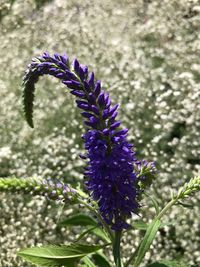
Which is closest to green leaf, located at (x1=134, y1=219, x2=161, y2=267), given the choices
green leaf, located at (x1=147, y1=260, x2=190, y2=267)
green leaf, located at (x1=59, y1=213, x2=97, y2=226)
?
green leaf, located at (x1=147, y1=260, x2=190, y2=267)

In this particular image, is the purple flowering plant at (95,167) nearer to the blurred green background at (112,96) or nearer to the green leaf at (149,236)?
the green leaf at (149,236)

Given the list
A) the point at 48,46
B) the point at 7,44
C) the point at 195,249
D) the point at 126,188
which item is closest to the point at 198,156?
the point at 195,249

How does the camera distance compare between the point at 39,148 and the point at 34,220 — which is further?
the point at 39,148

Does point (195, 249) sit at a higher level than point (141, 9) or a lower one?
lower

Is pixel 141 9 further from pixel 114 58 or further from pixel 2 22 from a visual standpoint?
pixel 2 22

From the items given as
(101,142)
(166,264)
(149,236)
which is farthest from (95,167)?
(166,264)

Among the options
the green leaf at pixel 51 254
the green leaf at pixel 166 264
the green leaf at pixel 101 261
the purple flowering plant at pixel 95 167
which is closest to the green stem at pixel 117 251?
the purple flowering plant at pixel 95 167

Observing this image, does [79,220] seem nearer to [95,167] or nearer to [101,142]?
[95,167]

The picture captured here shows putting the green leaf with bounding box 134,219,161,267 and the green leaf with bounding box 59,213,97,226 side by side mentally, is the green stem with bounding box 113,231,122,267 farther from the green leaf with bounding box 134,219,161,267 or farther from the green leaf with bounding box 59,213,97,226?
the green leaf with bounding box 59,213,97,226
